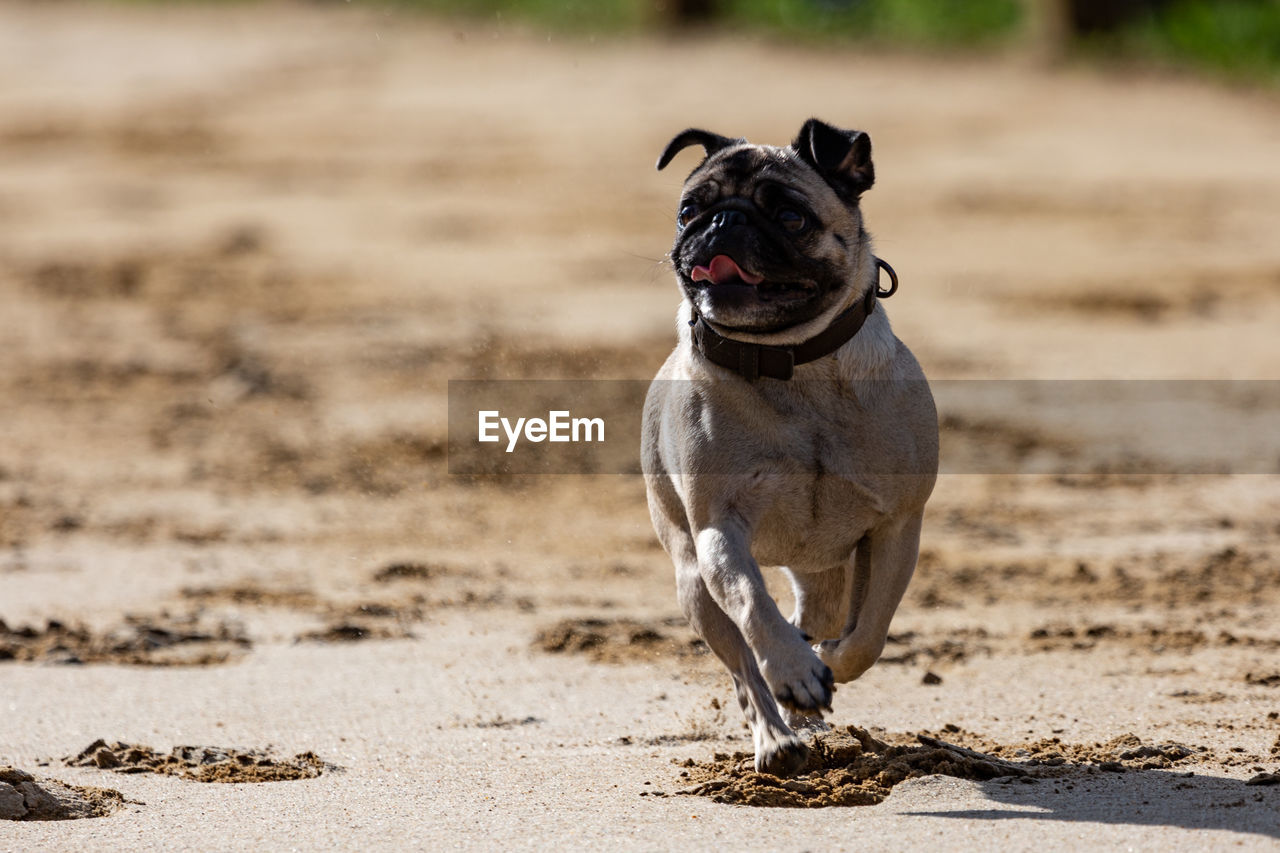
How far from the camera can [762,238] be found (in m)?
4.94

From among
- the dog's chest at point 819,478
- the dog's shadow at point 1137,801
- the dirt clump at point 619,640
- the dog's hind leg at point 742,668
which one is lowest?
the dirt clump at point 619,640

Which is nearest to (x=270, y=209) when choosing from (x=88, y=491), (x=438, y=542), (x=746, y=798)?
(x=88, y=491)

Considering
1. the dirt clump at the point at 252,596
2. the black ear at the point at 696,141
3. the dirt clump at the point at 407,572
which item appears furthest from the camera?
the dirt clump at the point at 407,572

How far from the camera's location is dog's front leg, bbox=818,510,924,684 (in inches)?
195

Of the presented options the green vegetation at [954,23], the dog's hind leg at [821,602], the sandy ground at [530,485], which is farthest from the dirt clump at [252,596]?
the green vegetation at [954,23]

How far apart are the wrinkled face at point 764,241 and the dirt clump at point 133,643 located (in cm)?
251

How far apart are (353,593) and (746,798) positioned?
3.04 m

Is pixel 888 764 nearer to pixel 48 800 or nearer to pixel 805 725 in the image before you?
pixel 805 725

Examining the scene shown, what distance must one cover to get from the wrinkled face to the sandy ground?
1302mm

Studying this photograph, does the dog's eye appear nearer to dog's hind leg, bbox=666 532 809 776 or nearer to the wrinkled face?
the wrinkled face

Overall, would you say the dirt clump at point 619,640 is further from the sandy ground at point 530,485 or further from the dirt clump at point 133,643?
the dirt clump at point 133,643

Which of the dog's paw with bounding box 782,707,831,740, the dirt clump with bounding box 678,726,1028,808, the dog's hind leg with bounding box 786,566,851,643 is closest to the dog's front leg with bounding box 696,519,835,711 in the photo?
the dirt clump with bounding box 678,726,1028,808

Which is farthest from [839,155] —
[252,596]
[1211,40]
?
[1211,40]

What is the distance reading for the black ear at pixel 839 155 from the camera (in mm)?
5176
